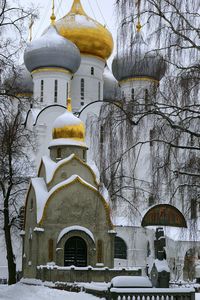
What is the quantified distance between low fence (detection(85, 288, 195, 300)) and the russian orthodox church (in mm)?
1164

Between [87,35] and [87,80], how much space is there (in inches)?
114

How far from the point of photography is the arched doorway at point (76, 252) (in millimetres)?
24125

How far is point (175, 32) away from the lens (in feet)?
30.9

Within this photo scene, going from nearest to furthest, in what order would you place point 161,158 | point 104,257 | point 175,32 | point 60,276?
point 175,32, point 161,158, point 60,276, point 104,257

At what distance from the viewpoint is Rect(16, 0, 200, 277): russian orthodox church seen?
34.3 ft

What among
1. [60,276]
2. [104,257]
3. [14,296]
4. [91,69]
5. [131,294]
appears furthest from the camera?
[91,69]

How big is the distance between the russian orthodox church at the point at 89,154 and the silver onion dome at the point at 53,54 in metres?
0.06

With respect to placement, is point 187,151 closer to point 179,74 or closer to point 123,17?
point 179,74

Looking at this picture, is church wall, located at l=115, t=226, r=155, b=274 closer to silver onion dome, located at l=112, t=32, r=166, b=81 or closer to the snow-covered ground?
the snow-covered ground

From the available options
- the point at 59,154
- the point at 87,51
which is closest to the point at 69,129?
the point at 59,154

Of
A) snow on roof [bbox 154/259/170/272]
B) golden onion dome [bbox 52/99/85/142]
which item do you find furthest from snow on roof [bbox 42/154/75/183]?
snow on roof [bbox 154/259/170/272]

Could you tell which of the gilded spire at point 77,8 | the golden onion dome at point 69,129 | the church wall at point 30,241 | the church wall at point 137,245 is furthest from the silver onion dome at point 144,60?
the gilded spire at point 77,8

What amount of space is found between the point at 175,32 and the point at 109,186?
3001 millimetres

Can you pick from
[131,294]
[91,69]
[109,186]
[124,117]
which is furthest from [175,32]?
[91,69]
